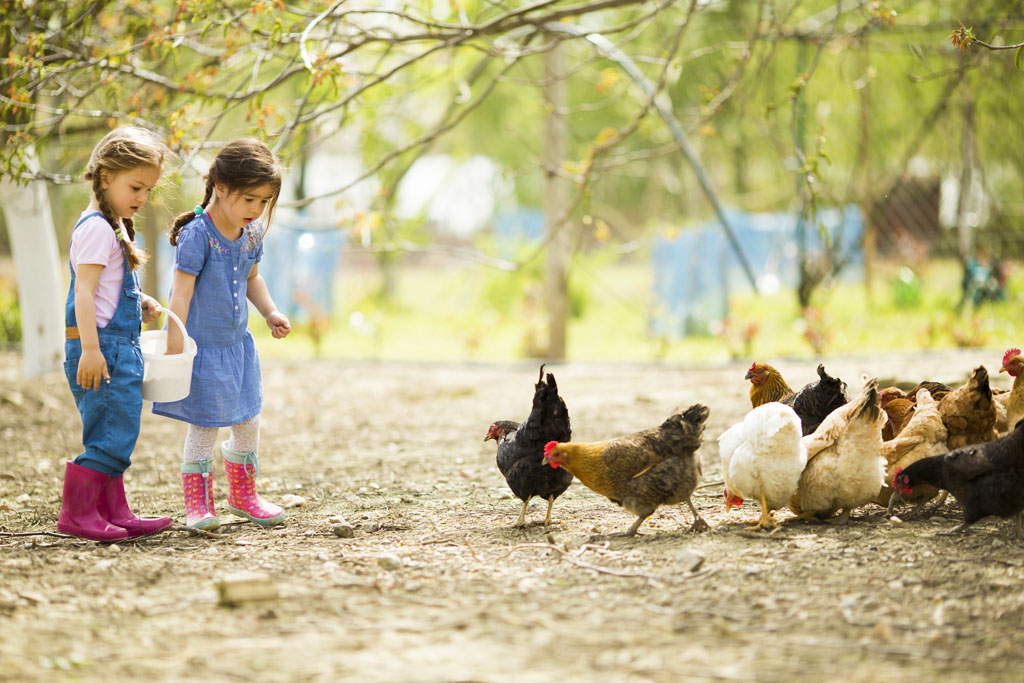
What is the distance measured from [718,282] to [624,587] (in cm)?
984

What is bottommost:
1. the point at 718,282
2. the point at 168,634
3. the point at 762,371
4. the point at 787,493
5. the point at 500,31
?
the point at 168,634

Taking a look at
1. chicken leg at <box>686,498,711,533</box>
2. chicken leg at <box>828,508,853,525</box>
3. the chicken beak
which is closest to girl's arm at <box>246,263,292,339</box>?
chicken leg at <box>686,498,711,533</box>

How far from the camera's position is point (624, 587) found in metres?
2.77

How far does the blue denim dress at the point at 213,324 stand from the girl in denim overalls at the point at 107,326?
0.62 ft

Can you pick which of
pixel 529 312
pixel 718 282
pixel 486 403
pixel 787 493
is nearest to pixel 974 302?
pixel 718 282

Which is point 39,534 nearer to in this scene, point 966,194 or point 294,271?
point 966,194

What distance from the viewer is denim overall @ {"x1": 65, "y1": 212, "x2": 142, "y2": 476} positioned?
332 cm

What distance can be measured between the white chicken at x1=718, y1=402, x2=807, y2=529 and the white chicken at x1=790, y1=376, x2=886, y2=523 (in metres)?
0.06

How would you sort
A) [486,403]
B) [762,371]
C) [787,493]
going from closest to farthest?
[787,493] → [762,371] → [486,403]

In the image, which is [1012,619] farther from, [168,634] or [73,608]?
[73,608]

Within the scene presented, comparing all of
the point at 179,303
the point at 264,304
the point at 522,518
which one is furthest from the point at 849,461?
the point at 179,303

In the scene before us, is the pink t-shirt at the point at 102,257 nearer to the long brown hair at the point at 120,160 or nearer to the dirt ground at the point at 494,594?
the long brown hair at the point at 120,160

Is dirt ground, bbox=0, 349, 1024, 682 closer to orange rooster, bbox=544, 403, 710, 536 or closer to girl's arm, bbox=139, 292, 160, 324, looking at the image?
orange rooster, bbox=544, 403, 710, 536

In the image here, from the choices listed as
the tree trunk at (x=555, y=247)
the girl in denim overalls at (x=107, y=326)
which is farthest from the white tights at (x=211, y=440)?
the tree trunk at (x=555, y=247)
